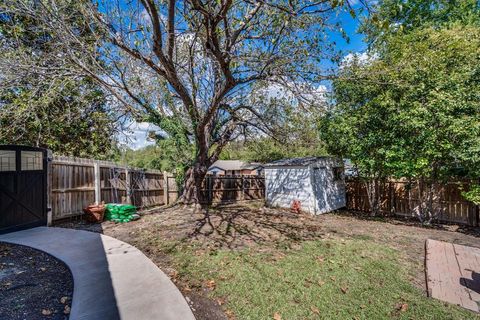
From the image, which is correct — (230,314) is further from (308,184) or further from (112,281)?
(308,184)

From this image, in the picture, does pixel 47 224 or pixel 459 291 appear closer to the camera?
pixel 459 291

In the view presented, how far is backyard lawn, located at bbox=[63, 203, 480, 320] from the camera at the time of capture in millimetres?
3154

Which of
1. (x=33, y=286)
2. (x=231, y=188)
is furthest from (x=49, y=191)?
(x=231, y=188)

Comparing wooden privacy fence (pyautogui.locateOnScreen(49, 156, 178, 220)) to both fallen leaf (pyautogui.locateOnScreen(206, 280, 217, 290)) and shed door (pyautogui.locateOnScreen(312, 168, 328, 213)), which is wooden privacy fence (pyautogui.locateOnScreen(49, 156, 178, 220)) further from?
shed door (pyautogui.locateOnScreen(312, 168, 328, 213))

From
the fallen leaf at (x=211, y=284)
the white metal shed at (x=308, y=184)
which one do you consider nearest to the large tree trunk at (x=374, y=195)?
the white metal shed at (x=308, y=184)

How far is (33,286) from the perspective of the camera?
3.45 meters

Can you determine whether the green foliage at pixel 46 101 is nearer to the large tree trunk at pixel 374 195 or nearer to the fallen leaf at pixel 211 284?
the fallen leaf at pixel 211 284

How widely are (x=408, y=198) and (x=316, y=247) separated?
6.57m

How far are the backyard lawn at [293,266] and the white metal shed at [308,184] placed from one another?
2866 mm

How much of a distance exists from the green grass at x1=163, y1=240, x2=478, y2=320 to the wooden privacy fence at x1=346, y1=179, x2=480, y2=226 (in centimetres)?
530

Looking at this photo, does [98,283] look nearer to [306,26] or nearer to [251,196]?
[306,26]

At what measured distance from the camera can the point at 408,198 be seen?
9.75m

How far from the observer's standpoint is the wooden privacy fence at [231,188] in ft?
44.8

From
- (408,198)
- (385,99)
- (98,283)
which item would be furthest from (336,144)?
(98,283)
